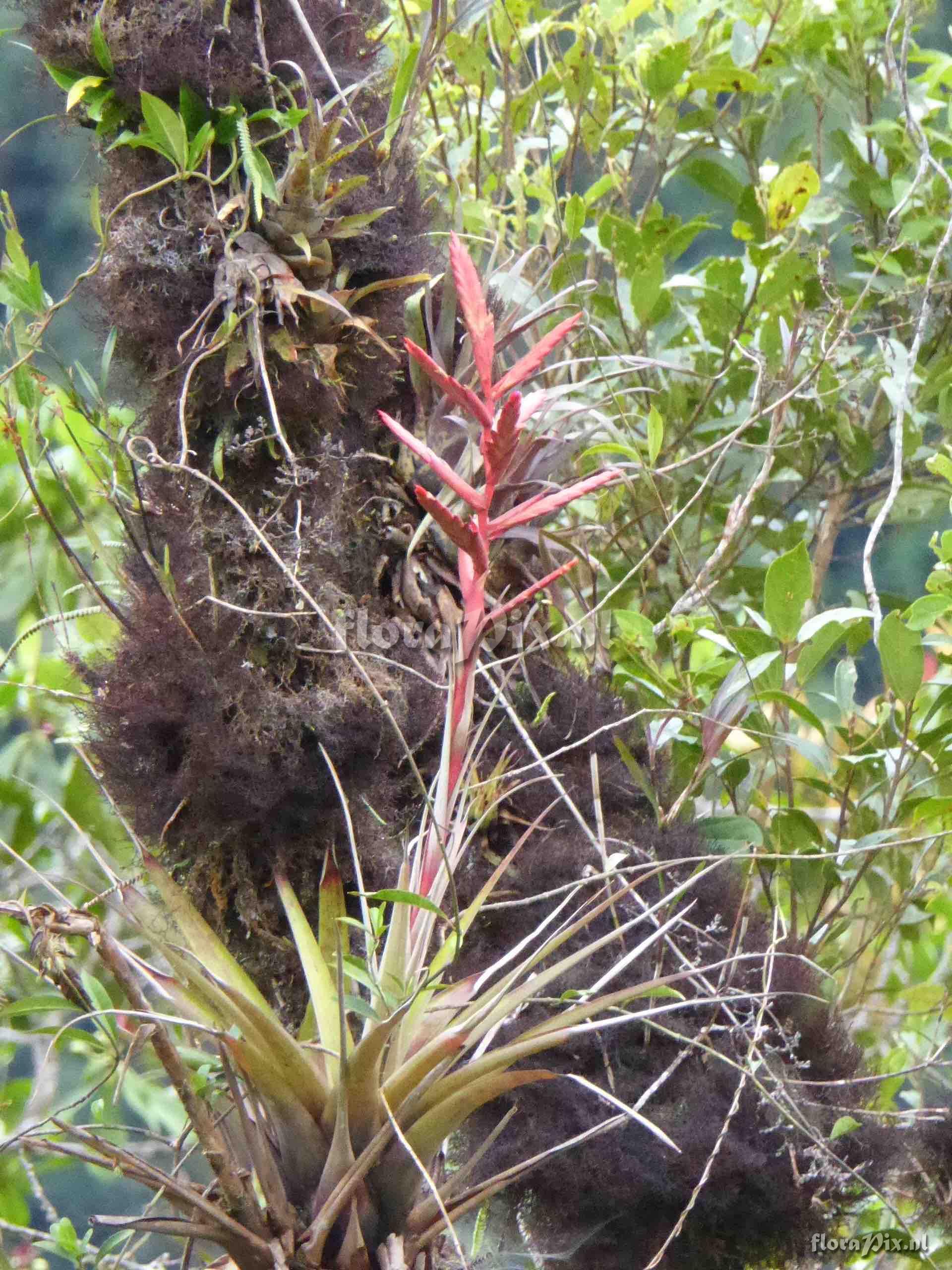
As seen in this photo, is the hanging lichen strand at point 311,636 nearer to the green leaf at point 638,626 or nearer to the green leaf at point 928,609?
the green leaf at point 638,626

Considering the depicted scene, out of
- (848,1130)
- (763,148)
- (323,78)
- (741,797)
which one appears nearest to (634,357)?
(323,78)

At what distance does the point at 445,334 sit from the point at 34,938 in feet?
1.52

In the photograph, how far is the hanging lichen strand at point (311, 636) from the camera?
0.66 m

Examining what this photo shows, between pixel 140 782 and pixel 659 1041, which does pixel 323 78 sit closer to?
pixel 140 782

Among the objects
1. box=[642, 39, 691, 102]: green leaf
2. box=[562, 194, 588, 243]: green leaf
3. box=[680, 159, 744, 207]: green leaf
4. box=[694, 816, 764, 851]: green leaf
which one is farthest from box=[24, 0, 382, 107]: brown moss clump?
box=[694, 816, 764, 851]: green leaf

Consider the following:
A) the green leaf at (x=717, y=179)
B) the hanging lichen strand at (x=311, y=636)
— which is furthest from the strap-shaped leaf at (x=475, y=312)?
the green leaf at (x=717, y=179)

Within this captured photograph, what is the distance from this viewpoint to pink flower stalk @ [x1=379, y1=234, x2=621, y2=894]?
488mm

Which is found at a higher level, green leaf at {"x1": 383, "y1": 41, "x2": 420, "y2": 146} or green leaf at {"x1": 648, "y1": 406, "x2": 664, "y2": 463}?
green leaf at {"x1": 383, "y1": 41, "x2": 420, "y2": 146}

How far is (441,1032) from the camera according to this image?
1.89 feet

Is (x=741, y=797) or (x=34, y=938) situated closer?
(x=34, y=938)

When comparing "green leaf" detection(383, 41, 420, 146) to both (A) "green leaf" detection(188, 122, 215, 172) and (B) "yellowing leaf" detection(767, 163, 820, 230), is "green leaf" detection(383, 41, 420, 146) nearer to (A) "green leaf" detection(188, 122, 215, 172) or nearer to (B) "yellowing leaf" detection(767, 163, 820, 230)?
(A) "green leaf" detection(188, 122, 215, 172)

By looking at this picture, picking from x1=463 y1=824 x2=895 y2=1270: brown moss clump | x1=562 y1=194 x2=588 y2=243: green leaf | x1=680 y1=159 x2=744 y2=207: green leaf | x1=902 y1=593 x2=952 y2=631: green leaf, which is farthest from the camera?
x1=680 y1=159 x2=744 y2=207: green leaf

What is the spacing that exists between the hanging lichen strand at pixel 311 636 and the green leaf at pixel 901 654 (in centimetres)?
18

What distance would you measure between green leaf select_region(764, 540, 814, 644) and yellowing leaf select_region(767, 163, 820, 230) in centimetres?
38
